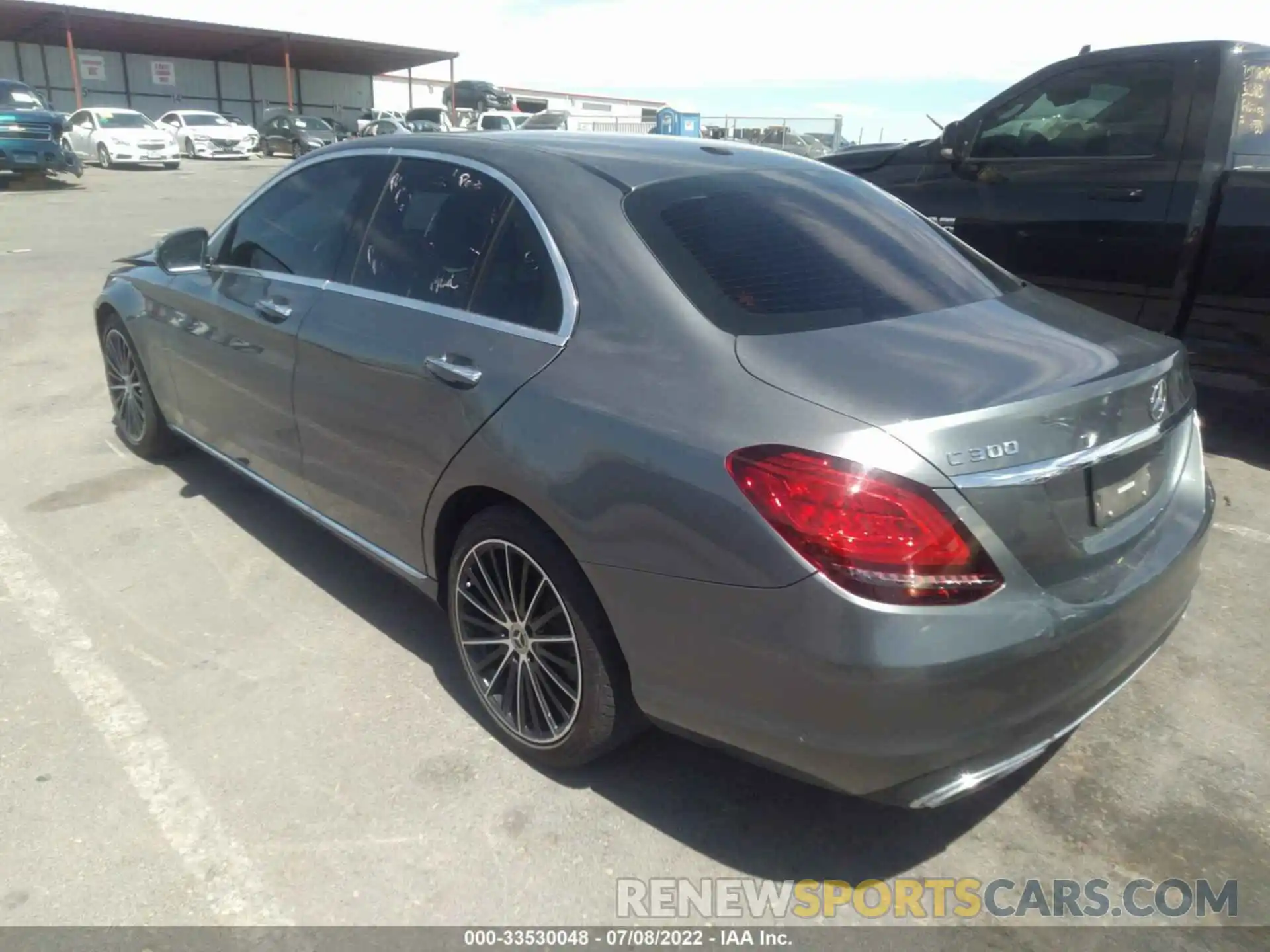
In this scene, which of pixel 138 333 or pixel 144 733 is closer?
pixel 144 733

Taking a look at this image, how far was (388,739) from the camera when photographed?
296cm

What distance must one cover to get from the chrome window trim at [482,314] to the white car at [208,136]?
105 ft

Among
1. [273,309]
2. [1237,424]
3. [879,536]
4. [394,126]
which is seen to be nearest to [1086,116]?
[1237,424]

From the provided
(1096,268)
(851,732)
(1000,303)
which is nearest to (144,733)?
(851,732)

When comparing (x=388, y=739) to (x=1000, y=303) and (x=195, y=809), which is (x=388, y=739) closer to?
(x=195, y=809)

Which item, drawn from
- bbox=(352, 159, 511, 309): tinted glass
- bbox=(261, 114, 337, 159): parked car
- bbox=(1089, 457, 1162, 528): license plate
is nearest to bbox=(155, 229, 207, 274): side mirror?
bbox=(352, 159, 511, 309): tinted glass

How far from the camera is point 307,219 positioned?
3.78 m

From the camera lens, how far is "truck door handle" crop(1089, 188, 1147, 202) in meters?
5.39

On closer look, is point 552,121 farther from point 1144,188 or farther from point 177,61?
point 177,61

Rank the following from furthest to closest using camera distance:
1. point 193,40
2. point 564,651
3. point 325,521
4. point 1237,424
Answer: point 193,40
point 1237,424
point 325,521
point 564,651

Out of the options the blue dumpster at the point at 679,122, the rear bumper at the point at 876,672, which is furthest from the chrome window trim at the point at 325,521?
the blue dumpster at the point at 679,122

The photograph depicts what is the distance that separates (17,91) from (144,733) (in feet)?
71.3

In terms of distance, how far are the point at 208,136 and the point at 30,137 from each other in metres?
13.9

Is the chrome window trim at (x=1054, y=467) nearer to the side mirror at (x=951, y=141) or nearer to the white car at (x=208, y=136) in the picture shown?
the side mirror at (x=951, y=141)
